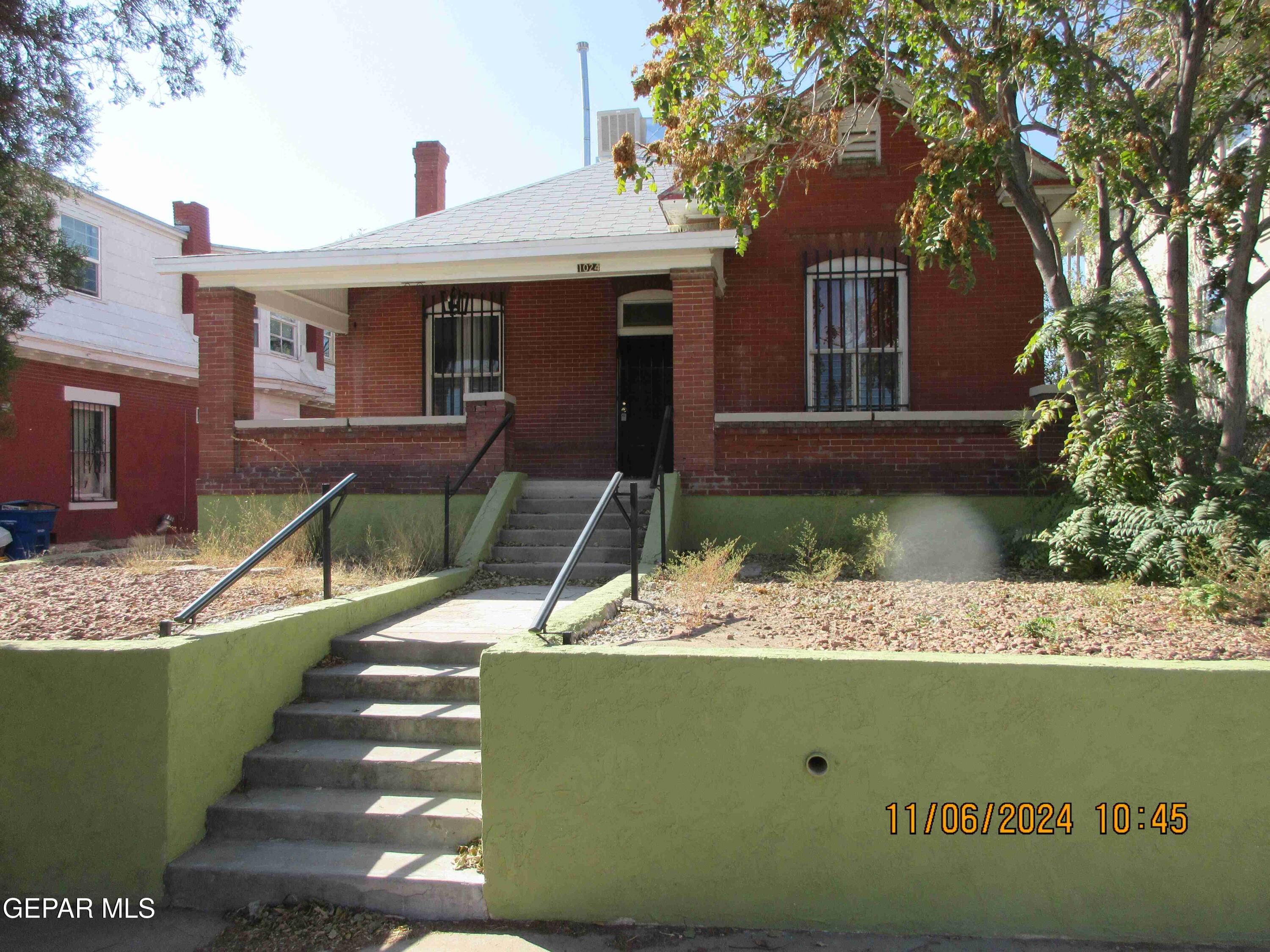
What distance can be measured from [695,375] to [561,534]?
7.29ft

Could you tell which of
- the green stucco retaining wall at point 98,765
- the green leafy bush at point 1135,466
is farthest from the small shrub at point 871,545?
the green stucco retaining wall at point 98,765

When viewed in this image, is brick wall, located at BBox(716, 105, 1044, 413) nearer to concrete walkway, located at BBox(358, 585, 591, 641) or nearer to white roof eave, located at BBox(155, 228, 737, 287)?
white roof eave, located at BBox(155, 228, 737, 287)

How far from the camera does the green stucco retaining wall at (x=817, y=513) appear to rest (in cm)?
905

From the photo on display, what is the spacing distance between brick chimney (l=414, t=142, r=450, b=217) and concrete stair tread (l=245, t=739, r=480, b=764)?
43.9ft

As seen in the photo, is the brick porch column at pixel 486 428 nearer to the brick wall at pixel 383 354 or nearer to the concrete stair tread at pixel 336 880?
the brick wall at pixel 383 354

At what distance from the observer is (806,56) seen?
7.05 meters

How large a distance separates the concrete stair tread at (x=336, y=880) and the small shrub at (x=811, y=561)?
3.54 meters

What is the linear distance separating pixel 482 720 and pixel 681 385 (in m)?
5.94

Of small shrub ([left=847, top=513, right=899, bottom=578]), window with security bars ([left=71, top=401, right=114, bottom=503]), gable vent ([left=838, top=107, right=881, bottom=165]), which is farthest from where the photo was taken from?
window with security bars ([left=71, top=401, right=114, bottom=503])

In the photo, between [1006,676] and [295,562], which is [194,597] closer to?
[295,562]

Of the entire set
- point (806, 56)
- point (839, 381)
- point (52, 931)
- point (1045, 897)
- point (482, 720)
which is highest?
point (806, 56)

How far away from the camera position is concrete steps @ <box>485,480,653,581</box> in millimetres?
8516

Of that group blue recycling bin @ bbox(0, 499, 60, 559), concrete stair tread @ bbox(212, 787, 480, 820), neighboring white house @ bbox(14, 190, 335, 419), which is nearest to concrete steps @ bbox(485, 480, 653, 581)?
concrete stair tread @ bbox(212, 787, 480, 820)

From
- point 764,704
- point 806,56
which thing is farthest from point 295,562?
point 806,56
